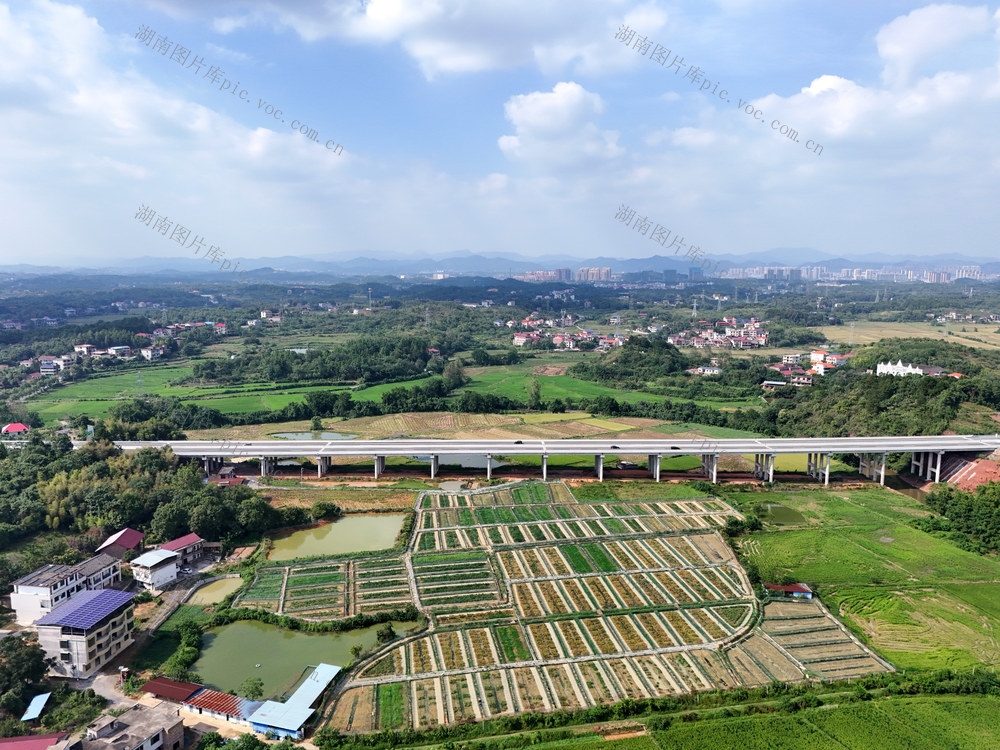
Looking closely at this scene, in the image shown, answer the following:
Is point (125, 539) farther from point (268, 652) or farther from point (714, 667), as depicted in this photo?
point (714, 667)

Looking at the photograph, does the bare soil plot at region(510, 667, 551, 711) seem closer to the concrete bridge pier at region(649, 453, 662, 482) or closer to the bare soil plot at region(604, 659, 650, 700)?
the bare soil plot at region(604, 659, 650, 700)

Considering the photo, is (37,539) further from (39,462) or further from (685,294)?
(685,294)

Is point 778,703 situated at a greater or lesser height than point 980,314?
lesser

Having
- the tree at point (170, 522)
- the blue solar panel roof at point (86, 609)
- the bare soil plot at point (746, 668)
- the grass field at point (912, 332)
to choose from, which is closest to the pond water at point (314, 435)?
the tree at point (170, 522)

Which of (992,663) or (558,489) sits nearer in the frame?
(992,663)

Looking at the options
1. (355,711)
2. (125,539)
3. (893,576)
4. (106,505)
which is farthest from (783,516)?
(106,505)

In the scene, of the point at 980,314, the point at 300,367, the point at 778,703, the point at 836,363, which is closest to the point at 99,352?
the point at 300,367
